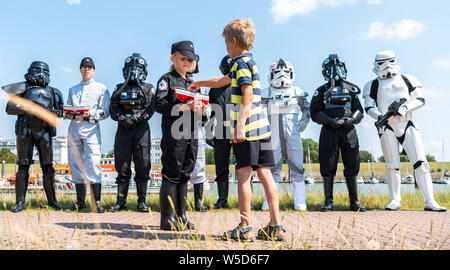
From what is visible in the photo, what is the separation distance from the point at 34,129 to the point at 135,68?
181 cm

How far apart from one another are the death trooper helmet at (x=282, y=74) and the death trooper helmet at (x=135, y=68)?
2130 millimetres

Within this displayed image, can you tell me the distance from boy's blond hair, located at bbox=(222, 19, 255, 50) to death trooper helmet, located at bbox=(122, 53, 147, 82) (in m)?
2.66

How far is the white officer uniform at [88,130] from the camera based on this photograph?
16.9 ft

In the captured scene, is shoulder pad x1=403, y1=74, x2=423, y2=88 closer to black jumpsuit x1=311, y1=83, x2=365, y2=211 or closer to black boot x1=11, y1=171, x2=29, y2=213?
black jumpsuit x1=311, y1=83, x2=365, y2=211

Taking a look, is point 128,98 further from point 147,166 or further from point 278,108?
point 278,108

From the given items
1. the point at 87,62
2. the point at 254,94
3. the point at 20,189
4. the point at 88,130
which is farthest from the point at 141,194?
the point at 254,94

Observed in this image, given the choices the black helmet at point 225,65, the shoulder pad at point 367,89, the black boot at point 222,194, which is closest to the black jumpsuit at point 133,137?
the black boot at point 222,194

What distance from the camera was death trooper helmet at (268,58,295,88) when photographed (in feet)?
18.4

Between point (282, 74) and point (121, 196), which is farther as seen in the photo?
point (282, 74)

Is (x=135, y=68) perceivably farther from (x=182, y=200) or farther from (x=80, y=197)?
(x=182, y=200)

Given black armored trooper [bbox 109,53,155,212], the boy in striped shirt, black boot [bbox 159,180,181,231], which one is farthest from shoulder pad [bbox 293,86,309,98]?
black boot [bbox 159,180,181,231]

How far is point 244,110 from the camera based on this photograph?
2.70 metres
